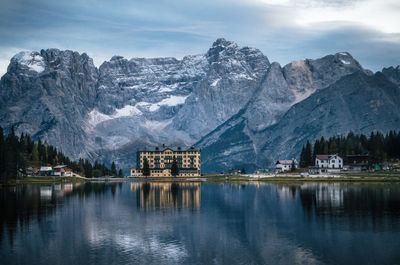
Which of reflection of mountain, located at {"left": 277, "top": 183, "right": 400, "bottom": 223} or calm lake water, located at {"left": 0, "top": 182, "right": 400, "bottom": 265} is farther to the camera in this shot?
reflection of mountain, located at {"left": 277, "top": 183, "right": 400, "bottom": 223}

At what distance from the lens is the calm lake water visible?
54062 mm

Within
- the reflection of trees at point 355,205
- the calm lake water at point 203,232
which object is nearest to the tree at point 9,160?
the calm lake water at point 203,232

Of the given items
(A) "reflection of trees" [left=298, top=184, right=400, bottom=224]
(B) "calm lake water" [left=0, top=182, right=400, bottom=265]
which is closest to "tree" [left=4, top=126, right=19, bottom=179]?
(B) "calm lake water" [left=0, top=182, right=400, bottom=265]

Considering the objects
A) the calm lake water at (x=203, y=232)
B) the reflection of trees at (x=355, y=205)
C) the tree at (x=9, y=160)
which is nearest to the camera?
the calm lake water at (x=203, y=232)

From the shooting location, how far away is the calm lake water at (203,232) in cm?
5406

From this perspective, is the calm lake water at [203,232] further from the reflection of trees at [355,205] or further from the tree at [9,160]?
the tree at [9,160]

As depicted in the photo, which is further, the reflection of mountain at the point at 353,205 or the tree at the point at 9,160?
the tree at the point at 9,160

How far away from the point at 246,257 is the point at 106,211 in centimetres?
4470

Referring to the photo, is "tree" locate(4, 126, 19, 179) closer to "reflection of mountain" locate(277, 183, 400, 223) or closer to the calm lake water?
the calm lake water

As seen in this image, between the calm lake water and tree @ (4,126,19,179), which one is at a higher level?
tree @ (4,126,19,179)

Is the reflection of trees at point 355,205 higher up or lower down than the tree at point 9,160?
lower down

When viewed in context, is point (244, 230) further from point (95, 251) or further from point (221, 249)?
point (95, 251)

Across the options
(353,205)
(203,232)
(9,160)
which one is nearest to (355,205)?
(353,205)

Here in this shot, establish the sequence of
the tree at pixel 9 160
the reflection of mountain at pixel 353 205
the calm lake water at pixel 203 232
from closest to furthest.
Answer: the calm lake water at pixel 203 232 < the reflection of mountain at pixel 353 205 < the tree at pixel 9 160
